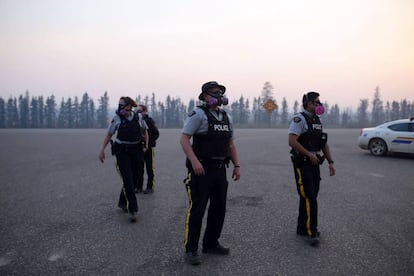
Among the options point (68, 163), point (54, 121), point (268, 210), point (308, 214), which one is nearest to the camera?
point (308, 214)

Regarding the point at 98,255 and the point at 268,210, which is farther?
the point at 268,210

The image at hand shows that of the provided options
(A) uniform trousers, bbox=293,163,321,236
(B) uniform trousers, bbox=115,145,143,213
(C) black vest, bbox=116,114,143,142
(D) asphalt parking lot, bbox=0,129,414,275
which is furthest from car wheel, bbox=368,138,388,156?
(C) black vest, bbox=116,114,143,142

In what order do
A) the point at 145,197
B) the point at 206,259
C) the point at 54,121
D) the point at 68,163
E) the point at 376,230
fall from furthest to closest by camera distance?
the point at 54,121
the point at 68,163
the point at 145,197
the point at 376,230
the point at 206,259

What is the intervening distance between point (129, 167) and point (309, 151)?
8.92ft

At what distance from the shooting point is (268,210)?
6.06 metres

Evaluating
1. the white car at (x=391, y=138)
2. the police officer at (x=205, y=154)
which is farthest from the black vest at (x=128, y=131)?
the white car at (x=391, y=138)

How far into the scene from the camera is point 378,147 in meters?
13.9

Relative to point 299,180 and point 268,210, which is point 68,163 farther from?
point 299,180

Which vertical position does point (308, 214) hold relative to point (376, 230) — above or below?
above

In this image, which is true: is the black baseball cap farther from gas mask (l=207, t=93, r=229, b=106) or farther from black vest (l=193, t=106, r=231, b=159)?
black vest (l=193, t=106, r=231, b=159)

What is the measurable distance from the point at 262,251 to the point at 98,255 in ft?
6.31

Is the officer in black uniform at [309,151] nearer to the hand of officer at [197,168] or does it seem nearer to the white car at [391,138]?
the hand of officer at [197,168]

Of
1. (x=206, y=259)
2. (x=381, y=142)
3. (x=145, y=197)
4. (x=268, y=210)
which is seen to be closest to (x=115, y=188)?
(x=145, y=197)

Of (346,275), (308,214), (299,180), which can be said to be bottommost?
(346,275)
